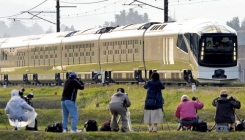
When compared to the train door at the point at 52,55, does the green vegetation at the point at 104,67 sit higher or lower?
lower

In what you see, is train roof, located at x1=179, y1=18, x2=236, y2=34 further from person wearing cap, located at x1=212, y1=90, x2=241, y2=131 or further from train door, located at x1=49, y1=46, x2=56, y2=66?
train door, located at x1=49, y1=46, x2=56, y2=66

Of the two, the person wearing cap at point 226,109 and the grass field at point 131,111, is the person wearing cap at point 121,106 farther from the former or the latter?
the person wearing cap at point 226,109

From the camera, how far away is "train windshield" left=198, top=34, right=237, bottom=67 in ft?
156

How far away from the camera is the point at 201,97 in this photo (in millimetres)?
42688

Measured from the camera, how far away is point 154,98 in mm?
27266

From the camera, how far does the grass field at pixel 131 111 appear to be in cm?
2631

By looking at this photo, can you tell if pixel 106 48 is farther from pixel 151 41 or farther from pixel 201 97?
pixel 201 97

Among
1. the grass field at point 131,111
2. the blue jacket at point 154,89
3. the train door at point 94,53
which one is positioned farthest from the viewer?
the train door at point 94,53

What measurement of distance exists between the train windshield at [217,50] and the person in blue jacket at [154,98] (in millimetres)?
20312

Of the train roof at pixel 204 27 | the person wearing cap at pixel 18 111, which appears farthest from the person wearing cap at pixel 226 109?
the train roof at pixel 204 27

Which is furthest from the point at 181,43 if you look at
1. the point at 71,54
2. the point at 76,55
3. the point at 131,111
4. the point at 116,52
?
the point at 71,54

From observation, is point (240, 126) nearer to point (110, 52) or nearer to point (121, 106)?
point (121, 106)

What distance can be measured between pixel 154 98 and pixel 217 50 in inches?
841

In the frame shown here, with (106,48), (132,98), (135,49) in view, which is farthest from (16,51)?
(132,98)
